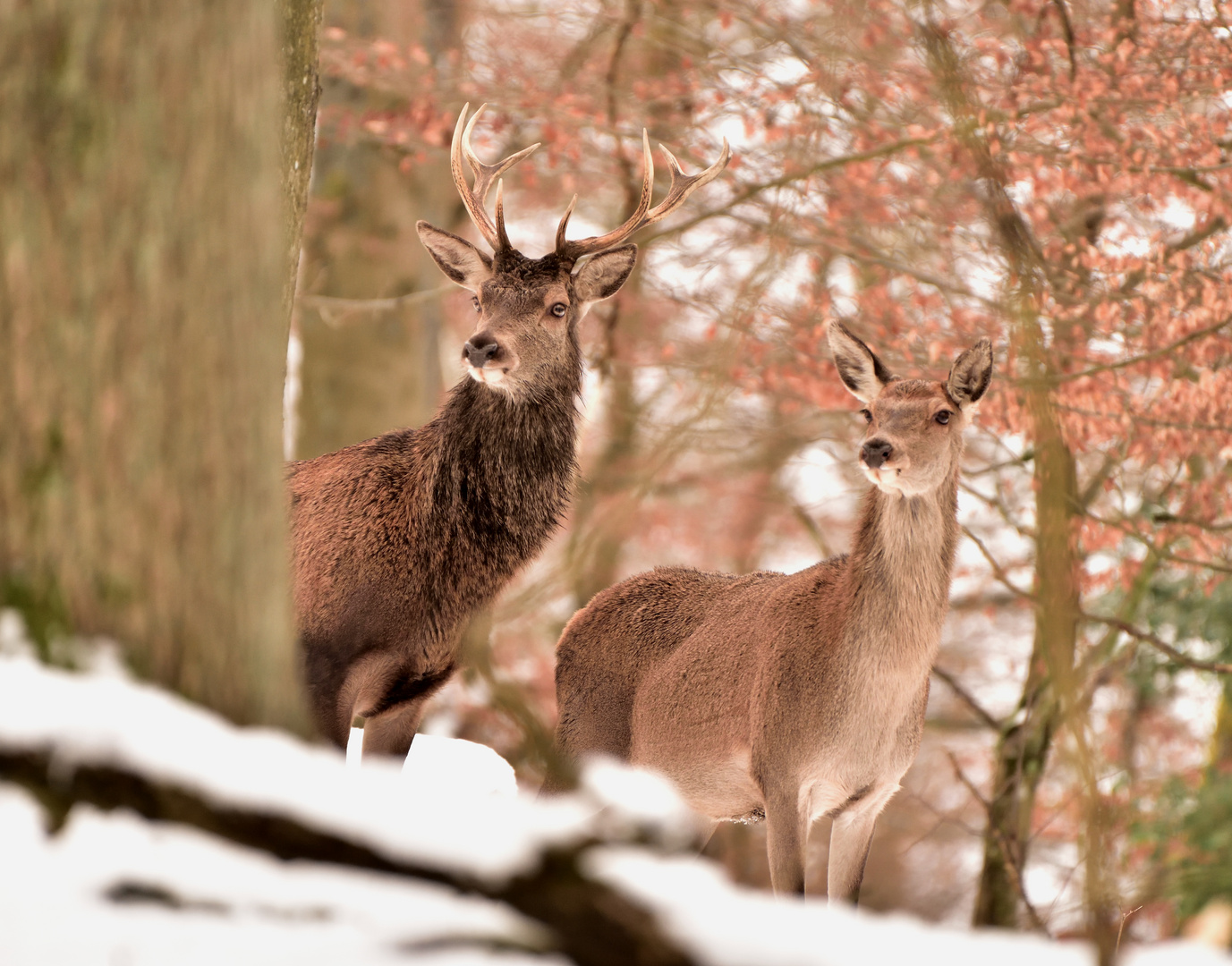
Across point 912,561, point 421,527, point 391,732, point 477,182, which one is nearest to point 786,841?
point 912,561

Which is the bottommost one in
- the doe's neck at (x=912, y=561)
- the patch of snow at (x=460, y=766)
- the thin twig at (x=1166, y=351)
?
the patch of snow at (x=460, y=766)

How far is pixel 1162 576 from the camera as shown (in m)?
10.5

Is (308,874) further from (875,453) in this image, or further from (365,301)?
(365,301)

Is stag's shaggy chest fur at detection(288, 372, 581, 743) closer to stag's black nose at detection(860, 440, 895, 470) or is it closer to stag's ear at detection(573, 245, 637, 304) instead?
stag's ear at detection(573, 245, 637, 304)

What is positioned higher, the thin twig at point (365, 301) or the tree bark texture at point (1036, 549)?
the thin twig at point (365, 301)

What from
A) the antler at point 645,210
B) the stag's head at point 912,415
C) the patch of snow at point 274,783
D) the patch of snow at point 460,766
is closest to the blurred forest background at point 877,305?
the patch of snow at point 274,783

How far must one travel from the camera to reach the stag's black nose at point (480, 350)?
6.03 metres

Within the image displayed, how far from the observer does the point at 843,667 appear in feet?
19.3

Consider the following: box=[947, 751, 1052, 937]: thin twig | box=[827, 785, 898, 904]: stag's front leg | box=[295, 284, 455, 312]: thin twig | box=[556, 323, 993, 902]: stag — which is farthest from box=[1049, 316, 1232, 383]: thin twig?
box=[295, 284, 455, 312]: thin twig

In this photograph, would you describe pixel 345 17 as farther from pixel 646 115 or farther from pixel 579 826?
pixel 579 826

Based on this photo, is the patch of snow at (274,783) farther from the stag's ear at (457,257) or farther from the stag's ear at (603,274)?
the stag's ear at (603,274)

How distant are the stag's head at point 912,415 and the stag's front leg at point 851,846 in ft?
4.83

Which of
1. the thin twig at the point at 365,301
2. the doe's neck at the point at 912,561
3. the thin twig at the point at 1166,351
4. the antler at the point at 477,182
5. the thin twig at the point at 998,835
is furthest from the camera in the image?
the thin twig at the point at 365,301

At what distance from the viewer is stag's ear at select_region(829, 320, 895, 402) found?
20.5 feet
